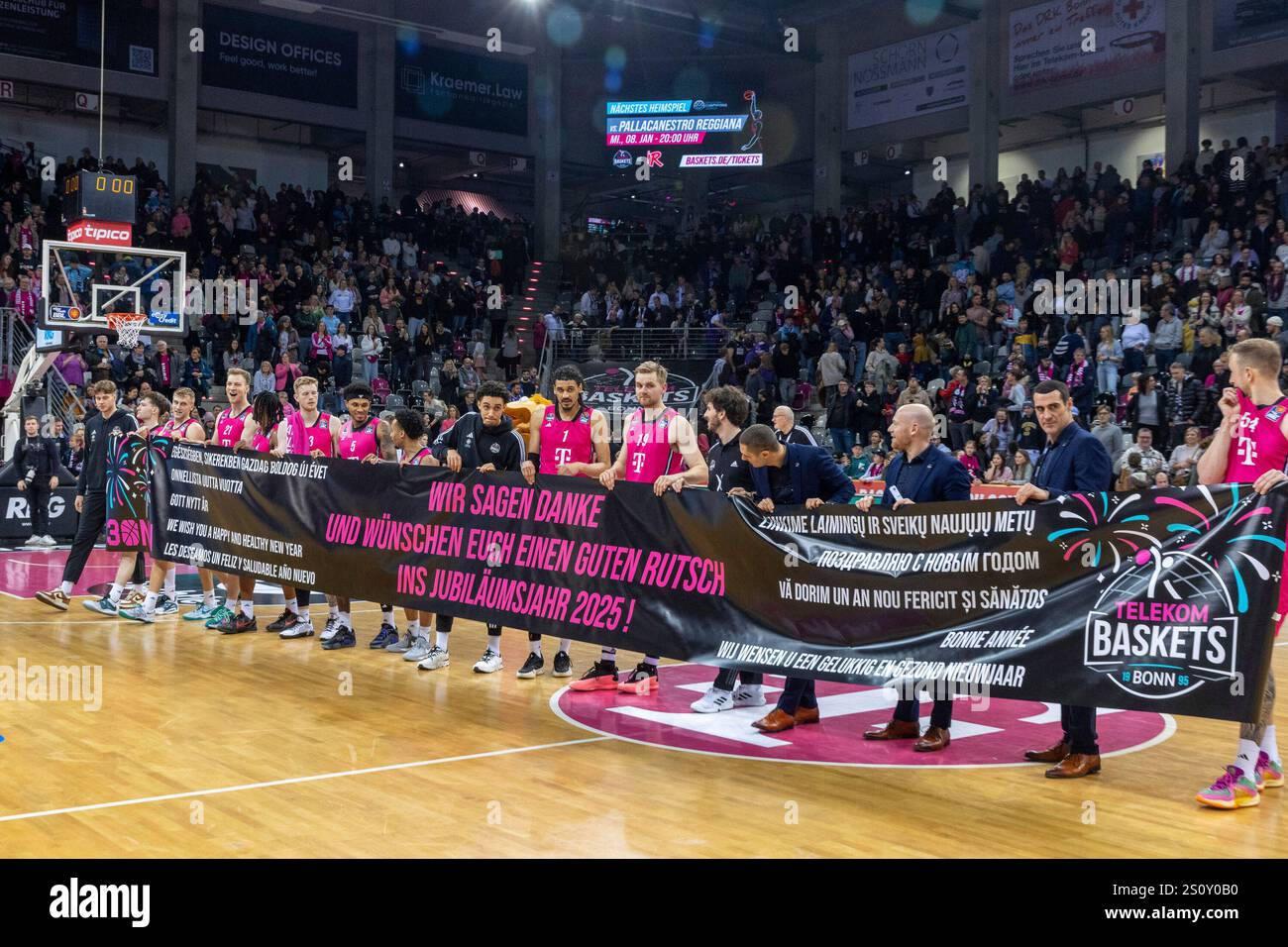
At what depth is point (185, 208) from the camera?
84.2 feet

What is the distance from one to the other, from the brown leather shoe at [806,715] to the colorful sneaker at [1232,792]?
233 cm

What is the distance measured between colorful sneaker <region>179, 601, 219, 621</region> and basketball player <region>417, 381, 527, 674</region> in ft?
9.86

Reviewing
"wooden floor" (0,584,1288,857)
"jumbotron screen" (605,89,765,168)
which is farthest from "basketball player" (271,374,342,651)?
"jumbotron screen" (605,89,765,168)

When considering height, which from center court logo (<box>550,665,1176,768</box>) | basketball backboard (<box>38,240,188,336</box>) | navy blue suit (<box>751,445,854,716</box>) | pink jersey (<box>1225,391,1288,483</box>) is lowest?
center court logo (<box>550,665,1176,768</box>)

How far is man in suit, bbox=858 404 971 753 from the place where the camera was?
265 inches

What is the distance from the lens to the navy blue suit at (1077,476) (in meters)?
6.22

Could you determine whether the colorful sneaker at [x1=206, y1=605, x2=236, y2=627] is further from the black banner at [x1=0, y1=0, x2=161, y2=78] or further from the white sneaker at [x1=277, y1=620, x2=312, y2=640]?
the black banner at [x1=0, y1=0, x2=161, y2=78]

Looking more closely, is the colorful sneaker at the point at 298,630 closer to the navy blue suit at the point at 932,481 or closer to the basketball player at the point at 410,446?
the basketball player at the point at 410,446

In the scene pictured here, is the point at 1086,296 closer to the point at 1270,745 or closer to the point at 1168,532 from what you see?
the point at 1270,745

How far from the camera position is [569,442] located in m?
8.86

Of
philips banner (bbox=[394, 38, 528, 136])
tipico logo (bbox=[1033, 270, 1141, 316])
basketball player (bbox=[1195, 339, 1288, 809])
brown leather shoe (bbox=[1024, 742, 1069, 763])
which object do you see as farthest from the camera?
philips banner (bbox=[394, 38, 528, 136])

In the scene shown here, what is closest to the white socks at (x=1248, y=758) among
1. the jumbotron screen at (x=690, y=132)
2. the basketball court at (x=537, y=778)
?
the basketball court at (x=537, y=778)

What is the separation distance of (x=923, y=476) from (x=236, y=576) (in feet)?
21.1

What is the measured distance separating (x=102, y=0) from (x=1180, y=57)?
22.0 meters
